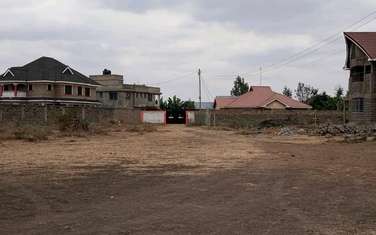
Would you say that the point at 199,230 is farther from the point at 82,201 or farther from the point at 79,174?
the point at 79,174

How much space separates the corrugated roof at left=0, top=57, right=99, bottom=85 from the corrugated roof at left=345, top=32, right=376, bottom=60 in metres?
39.8

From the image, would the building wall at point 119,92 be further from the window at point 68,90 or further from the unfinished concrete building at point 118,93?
the window at point 68,90

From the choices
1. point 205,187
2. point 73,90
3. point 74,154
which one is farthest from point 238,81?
point 205,187

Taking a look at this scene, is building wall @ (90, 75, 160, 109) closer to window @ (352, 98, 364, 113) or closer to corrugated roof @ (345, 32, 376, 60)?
window @ (352, 98, 364, 113)

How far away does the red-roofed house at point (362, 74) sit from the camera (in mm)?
45125

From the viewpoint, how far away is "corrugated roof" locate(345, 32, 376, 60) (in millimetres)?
45031

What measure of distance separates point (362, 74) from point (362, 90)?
6.00 ft

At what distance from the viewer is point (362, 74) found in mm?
48250

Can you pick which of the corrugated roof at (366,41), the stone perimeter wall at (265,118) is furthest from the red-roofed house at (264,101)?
the corrugated roof at (366,41)

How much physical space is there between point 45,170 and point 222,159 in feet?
22.0

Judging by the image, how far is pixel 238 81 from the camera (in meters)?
129

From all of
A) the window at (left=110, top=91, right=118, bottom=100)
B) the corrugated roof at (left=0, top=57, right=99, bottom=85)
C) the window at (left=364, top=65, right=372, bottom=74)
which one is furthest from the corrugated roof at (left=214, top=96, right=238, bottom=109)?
the window at (left=364, top=65, right=372, bottom=74)

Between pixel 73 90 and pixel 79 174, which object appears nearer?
pixel 79 174

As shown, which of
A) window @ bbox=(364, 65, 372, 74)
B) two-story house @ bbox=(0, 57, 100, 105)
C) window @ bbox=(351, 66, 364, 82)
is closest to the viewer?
window @ bbox=(364, 65, 372, 74)
